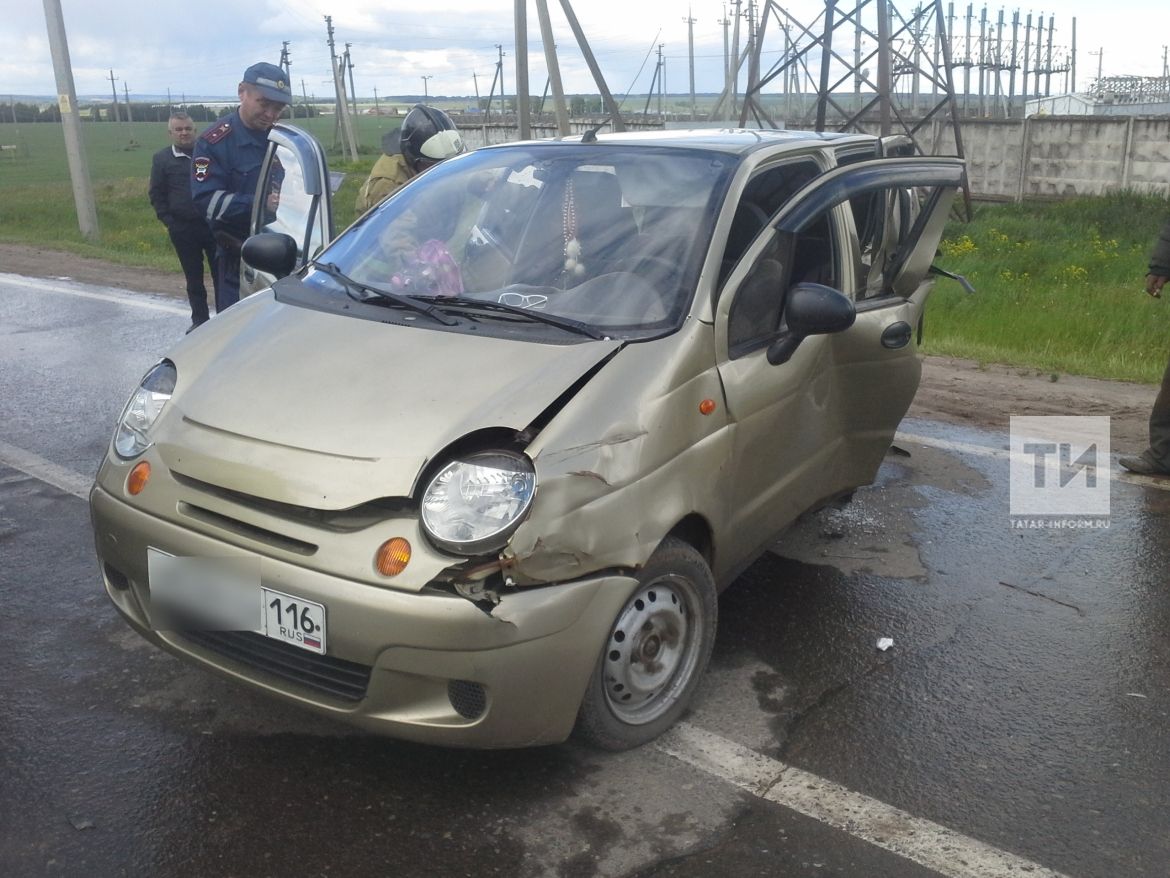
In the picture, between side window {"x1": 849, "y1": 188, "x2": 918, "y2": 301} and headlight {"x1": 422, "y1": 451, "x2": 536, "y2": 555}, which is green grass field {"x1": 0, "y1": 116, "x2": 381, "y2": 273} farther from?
headlight {"x1": 422, "y1": 451, "x2": 536, "y2": 555}

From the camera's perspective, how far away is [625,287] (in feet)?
12.2

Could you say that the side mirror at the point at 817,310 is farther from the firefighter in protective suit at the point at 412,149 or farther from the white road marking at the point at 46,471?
the white road marking at the point at 46,471

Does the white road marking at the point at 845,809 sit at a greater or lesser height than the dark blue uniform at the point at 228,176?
lesser

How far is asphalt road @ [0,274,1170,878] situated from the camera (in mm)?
2883

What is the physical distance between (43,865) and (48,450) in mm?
3678

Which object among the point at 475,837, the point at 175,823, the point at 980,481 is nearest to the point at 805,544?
the point at 980,481

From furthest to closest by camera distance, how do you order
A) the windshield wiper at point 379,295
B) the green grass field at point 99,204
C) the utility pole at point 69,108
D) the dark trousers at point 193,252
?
Result: the utility pole at point 69,108 < the green grass field at point 99,204 < the dark trousers at point 193,252 < the windshield wiper at point 379,295

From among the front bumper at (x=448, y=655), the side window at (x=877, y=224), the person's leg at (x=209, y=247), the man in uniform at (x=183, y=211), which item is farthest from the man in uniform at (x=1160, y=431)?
the man in uniform at (x=183, y=211)

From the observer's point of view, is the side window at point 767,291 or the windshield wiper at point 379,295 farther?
the side window at point 767,291

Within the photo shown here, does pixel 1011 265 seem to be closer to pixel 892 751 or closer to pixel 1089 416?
pixel 1089 416

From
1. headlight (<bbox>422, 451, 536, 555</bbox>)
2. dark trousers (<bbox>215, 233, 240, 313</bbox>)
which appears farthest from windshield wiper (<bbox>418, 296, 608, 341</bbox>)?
dark trousers (<bbox>215, 233, 240, 313</bbox>)

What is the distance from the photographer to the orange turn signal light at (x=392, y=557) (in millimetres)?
2846

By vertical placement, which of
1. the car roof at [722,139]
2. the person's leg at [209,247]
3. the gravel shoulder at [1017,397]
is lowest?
the gravel shoulder at [1017,397]

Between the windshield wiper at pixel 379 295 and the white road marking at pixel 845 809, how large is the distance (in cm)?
143
